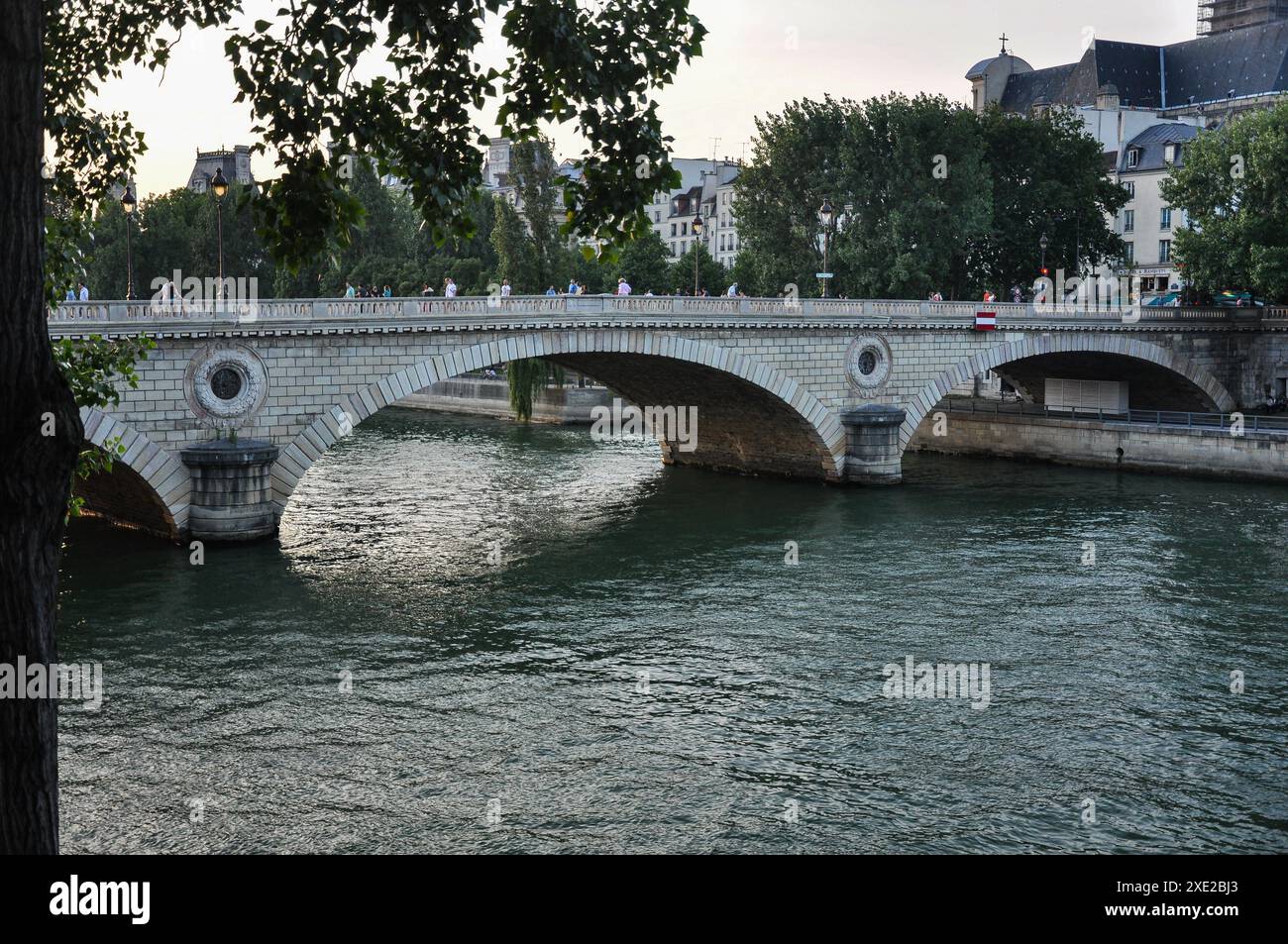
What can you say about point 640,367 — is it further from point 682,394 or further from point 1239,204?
point 1239,204

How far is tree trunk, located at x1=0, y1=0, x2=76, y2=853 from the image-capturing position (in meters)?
5.52

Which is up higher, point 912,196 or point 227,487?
point 912,196

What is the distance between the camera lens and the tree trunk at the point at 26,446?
18.1ft

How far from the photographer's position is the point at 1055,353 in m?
46.2

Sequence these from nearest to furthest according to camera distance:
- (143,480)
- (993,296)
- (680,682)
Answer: (680,682) → (143,480) → (993,296)

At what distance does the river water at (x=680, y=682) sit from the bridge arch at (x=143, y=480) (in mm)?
602

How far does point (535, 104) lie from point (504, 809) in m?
7.68

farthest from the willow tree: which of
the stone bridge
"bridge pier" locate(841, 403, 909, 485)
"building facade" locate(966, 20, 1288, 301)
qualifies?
"building facade" locate(966, 20, 1288, 301)

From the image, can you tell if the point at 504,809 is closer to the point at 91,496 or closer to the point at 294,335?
the point at 294,335

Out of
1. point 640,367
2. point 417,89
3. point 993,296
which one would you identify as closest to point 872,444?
point 640,367

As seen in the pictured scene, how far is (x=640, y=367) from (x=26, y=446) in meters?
34.0

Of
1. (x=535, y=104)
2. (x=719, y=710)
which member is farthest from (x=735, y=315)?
(x=535, y=104)

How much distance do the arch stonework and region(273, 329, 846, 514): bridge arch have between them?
3.18 metres

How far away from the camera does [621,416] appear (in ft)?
192
